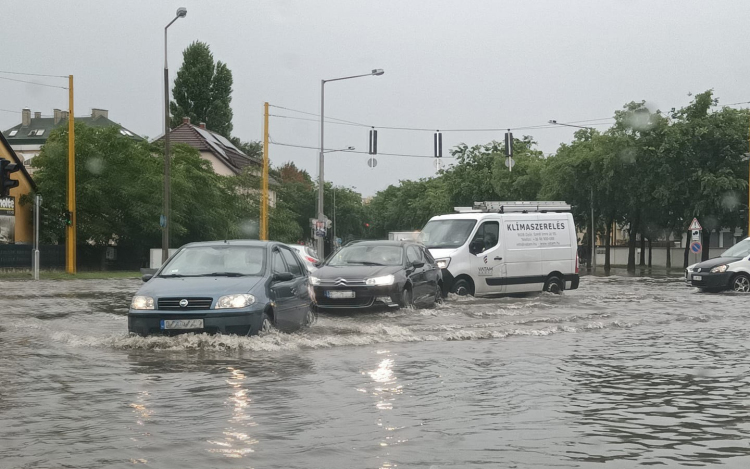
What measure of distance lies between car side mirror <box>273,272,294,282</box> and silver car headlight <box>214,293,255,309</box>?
91cm

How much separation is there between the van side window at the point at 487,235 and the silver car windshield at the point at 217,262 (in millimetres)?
10491

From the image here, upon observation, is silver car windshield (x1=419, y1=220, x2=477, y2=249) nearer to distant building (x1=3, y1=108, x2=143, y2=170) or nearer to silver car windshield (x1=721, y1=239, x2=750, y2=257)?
silver car windshield (x1=721, y1=239, x2=750, y2=257)

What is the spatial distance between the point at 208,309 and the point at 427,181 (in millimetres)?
111395

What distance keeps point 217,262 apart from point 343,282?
4576mm

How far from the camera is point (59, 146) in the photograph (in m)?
49.4

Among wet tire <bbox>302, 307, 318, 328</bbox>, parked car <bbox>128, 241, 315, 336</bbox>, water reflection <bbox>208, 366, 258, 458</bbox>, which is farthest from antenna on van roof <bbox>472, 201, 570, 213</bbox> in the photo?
water reflection <bbox>208, 366, 258, 458</bbox>

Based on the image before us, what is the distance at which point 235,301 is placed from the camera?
12.8m

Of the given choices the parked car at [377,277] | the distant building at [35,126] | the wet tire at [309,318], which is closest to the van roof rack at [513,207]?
the parked car at [377,277]

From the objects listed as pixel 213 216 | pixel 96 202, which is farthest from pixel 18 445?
pixel 213 216

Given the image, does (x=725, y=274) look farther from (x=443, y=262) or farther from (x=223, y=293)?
(x=223, y=293)

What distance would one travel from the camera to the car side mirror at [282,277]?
13742 mm

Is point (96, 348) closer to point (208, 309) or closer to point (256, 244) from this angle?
point (208, 309)

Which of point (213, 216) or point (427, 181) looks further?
point (427, 181)

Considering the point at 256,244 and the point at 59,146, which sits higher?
the point at 59,146
